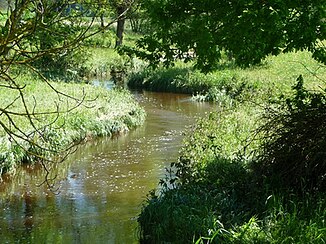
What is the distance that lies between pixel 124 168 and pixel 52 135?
174 centimetres

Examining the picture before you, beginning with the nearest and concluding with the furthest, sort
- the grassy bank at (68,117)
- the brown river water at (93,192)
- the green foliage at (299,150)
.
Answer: the green foliage at (299,150)
the brown river water at (93,192)
the grassy bank at (68,117)

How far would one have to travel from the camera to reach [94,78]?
2895 centimetres

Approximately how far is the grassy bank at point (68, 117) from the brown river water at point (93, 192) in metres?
0.35

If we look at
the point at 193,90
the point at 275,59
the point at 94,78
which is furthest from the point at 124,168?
the point at 275,59

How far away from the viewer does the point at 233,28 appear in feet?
26.7

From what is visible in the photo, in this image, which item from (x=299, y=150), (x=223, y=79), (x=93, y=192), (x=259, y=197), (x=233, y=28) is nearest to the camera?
(x=259, y=197)

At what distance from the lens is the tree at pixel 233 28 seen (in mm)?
7703

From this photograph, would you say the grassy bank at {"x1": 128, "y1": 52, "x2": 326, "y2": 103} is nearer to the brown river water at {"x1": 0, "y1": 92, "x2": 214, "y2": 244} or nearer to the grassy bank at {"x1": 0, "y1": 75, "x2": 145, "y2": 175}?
the grassy bank at {"x1": 0, "y1": 75, "x2": 145, "y2": 175}

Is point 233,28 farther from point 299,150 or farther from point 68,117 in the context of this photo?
point 68,117

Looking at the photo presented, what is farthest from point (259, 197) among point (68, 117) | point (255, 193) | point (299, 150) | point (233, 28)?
point (68, 117)

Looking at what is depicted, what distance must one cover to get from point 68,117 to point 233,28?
781cm

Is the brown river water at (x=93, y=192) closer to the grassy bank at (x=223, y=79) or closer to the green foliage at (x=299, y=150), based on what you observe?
the green foliage at (x=299, y=150)

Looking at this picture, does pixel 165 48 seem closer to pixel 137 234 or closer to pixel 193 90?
pixel 137 234

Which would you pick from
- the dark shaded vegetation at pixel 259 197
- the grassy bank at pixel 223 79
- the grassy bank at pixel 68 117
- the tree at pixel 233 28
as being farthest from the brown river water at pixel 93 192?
the grassy bank at pixel 223 79
